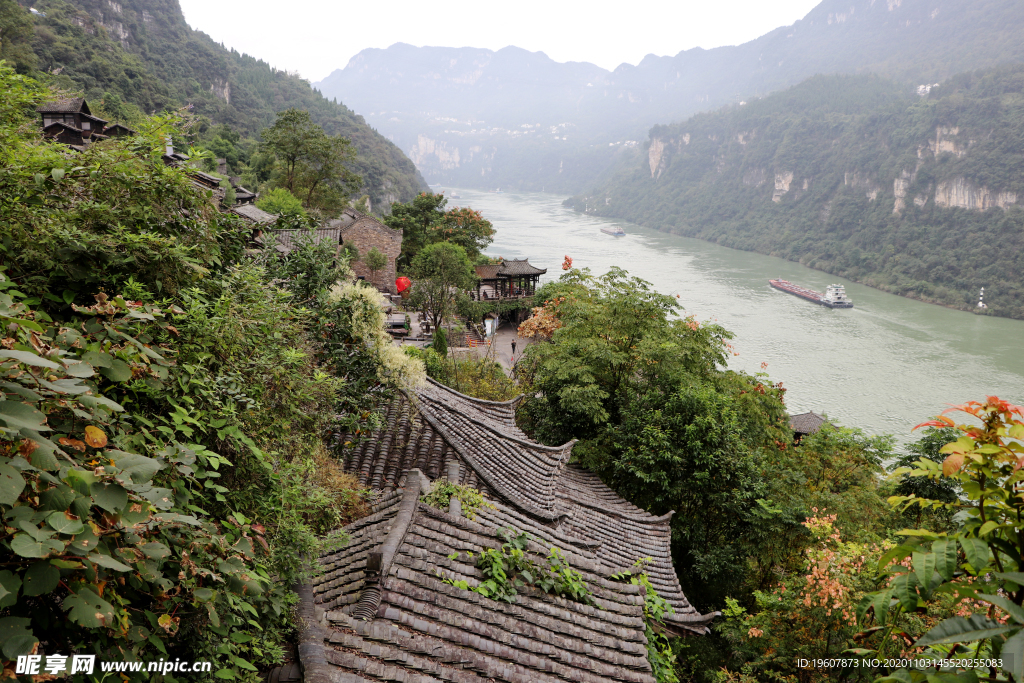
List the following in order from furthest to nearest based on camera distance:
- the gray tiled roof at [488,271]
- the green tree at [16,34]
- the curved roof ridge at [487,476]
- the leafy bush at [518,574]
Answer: the green tree at [16,34]
the gray tiled roof at [488,271]
the curved roof ridge at [487,476]
the leafy bush at [518,574]

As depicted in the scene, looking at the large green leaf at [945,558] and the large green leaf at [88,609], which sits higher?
the large green leaf at [945,558]

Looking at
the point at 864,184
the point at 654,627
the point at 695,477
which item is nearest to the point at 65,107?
the point at 695,477

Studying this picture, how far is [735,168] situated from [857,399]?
112m

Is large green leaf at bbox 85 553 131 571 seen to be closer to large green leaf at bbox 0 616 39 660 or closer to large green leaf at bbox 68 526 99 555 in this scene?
large green leaf at bbox 68 526 99 555

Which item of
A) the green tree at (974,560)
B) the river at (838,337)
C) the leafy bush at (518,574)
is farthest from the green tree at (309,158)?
the green tree at (974,560)

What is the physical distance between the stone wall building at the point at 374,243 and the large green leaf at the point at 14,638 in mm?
34948

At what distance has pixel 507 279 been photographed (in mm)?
41219

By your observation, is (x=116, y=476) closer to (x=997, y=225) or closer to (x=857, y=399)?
(x=857, y=399)

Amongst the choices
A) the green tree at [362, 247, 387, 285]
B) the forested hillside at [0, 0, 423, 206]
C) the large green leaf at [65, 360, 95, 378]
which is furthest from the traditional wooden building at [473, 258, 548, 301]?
the large green leaf at [65, 360, 95, 378]

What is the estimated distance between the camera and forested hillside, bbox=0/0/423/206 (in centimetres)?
5444

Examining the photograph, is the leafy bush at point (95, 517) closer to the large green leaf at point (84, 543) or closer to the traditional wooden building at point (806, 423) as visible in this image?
the large green leaf at point (84, 543)

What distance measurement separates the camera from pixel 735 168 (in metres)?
132

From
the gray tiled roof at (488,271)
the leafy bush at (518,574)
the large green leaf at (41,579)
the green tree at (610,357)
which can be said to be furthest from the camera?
the gray tiled roof at (488,271)

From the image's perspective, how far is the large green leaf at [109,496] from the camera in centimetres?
211
